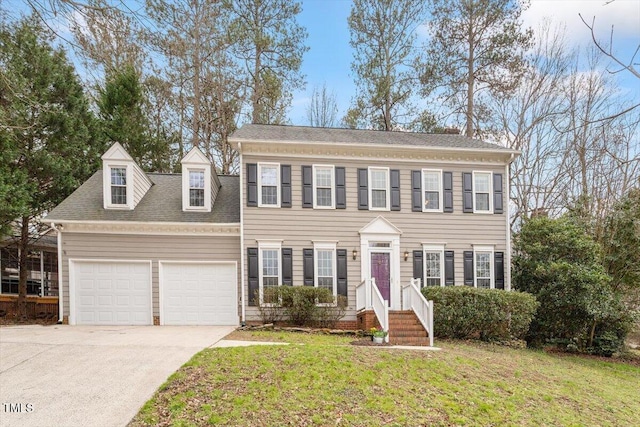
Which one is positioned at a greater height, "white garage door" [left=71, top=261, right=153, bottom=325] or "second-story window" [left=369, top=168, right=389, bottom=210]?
"second-story window" [left=369, top=168, right=389, bottom=210]

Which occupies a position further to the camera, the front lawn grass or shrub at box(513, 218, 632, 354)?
shrub at box(513, 218, 632, 354)

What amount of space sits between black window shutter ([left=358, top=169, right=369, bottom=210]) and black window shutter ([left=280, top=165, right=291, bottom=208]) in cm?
233

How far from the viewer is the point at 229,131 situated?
2050 centimetres

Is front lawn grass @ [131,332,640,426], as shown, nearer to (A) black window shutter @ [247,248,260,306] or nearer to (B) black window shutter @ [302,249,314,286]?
(B) black window shutter @ [302,249,314,286]

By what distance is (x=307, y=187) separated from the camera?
42.3 ft

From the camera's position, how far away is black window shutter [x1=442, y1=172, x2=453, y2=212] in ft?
44.3

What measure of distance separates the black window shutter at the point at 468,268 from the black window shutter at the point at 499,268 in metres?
0.85

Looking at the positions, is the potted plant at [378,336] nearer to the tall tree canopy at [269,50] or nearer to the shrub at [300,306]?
the shrub at [300,306]

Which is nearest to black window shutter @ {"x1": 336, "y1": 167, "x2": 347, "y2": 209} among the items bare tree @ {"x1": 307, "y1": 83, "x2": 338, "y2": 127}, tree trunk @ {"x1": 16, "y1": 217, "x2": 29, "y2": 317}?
bare tree @ {"x1": 307, "y1": 83, "x2": 338, "y2": 127}

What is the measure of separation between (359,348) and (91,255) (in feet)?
28.5

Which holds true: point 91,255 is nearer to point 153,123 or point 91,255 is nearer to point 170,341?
point 170,341

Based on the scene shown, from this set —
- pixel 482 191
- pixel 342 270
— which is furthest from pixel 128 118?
pixel 482 191

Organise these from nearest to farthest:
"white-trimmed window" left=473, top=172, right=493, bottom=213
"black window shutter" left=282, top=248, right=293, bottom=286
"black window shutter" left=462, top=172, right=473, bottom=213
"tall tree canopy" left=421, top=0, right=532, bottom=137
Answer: "black window shutter" left=282, top=248, right=293, bottom=286 < "black window shutter" left=462, top=172, right=473, bottom=213 < "white-trimmed window" left=473, top=172, right=493, bottom=213 < "tall tree canopy" left=421, top=0, right=532, bottom=137

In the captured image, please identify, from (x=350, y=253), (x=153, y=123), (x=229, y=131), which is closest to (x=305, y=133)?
(x=350, y=253)
